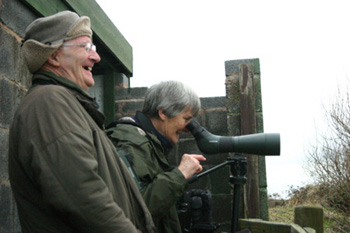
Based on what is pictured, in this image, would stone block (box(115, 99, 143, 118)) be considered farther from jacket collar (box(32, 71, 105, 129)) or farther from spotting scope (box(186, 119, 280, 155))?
jacket collar (box(32, 71, 105, 129))

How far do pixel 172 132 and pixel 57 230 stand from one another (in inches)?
45.9

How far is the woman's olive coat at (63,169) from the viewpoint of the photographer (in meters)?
1.13

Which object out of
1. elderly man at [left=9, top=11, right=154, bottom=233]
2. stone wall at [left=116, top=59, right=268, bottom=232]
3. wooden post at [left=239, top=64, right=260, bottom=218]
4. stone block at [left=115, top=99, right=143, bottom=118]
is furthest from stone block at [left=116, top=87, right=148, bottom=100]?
elderly man at [left=9, top=11, right=154, bottom=233]

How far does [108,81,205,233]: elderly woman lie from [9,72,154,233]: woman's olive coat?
0.40 m

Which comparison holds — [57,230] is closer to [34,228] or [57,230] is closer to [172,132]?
[34,228]

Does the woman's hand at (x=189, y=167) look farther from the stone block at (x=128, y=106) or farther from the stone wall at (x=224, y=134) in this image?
the stone block at (x=128, y=106)

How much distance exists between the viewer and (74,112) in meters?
1.26

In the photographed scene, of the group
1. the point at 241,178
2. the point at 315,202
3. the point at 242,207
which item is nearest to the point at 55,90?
the point at 241,178

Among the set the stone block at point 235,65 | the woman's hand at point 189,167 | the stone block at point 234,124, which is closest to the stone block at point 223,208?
the stone block at point 234,124

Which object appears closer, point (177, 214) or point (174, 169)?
point (174, 169)

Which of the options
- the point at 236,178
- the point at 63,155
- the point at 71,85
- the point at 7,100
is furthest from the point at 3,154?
the point at 236,178

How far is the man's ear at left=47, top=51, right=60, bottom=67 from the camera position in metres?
1.47

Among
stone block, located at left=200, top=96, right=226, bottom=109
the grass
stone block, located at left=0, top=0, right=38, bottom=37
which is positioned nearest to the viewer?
stone block, located at left=0, top=0, right=38, bottom=37

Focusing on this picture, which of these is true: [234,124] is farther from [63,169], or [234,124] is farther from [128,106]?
[63,169]
